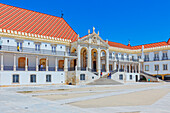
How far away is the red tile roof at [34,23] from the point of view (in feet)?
A: 98.5

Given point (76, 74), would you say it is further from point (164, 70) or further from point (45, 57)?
point (164, 70)

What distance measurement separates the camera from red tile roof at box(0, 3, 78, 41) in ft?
98.5

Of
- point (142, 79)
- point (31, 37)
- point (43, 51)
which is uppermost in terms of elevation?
point (31, 37)

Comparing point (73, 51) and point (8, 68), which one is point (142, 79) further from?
point (8, 68)

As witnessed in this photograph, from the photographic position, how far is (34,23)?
110ft

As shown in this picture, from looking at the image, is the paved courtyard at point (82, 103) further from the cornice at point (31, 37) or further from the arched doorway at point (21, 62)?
the cornice at point (31, 37)

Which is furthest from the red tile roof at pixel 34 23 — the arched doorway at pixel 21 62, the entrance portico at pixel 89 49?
the arched doorway at pixel 21 62

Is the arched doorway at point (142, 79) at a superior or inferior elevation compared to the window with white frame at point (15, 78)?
inferior

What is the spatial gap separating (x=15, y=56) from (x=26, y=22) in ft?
28.6

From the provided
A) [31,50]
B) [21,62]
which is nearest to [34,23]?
[31,50]

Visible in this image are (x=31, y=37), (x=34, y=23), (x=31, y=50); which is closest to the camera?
Result: (x=31, y=50)

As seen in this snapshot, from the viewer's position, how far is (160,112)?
8.29 metres

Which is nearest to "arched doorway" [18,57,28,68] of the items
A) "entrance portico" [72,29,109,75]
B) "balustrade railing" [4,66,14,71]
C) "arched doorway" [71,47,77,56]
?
"balustrade railing" [4,66,14,71]

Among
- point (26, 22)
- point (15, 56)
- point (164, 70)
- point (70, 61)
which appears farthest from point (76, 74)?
point (164, 70)
